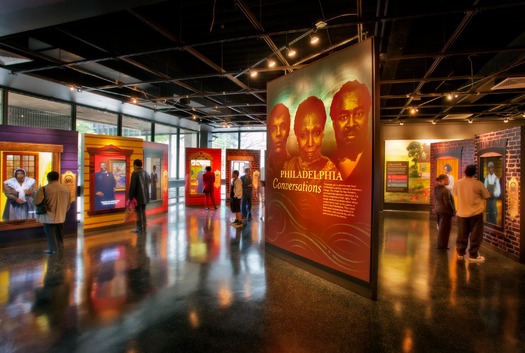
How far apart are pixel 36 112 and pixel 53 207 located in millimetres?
4831

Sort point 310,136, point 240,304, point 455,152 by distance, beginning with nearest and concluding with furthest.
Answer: point 240,304 < point 310,136 < point 455,152

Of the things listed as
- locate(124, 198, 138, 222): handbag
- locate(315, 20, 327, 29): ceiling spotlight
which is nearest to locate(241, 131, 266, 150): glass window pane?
locate(124, 198, 138, 222): handbag

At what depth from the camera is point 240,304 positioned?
369 centimetres

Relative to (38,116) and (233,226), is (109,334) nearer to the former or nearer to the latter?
(233,226)

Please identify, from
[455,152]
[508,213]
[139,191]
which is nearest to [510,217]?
[508,213]

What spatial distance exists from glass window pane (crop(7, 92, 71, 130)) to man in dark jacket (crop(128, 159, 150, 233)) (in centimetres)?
359

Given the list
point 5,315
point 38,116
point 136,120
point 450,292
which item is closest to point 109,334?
point 5,315

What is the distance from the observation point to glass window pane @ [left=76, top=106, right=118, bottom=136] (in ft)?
32.8

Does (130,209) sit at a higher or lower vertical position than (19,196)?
lower

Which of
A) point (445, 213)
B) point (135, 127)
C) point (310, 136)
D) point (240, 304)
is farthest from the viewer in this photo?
point (135, 127)

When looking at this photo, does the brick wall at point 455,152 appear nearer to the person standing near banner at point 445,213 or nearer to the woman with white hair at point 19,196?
the person standing near banner at point 445,213

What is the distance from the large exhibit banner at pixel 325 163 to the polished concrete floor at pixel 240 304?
1.99 ft

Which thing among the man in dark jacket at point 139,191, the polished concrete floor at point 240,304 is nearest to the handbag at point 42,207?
the polished concrete floor at point 240,304

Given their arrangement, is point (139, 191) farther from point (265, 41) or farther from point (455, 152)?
point (455, 152)
